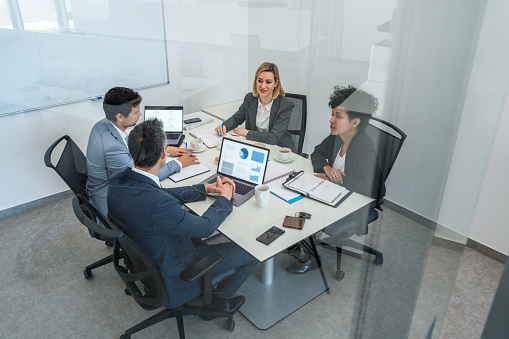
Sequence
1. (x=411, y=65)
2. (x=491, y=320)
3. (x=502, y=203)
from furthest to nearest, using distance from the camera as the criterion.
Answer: (x=502, y=203) < (x=411, y=65) < (x=491, y=320)

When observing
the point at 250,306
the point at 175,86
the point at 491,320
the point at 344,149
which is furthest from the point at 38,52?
the point at 491,320

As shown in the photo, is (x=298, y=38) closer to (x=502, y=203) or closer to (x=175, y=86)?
(x=502, y=203)

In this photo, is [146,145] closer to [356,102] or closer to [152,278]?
[152,278]

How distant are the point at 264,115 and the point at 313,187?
94cm

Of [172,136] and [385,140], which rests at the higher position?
[385,140]

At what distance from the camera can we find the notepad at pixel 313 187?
6.04ft

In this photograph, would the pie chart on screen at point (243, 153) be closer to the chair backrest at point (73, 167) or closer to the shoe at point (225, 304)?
the shoe at point (225, 304)

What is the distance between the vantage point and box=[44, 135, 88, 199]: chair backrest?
86.0 inches

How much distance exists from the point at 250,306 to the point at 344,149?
1508mm

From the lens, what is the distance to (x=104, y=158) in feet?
7.45

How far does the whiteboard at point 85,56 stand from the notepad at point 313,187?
1872 millimetres

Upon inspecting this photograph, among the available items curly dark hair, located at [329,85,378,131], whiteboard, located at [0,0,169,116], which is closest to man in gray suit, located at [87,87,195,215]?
whiteboard, located at [0,0,169,116]

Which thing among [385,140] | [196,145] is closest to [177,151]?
[196,145]

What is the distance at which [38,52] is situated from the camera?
2826 mm
